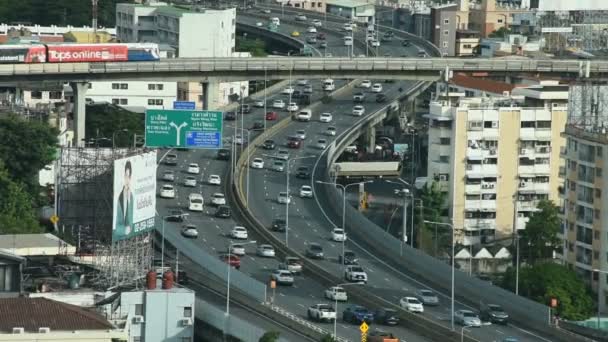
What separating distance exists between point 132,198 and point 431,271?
10.6 meters

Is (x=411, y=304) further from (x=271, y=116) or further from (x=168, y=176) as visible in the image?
(x=271, y=116)

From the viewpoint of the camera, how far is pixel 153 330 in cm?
7712

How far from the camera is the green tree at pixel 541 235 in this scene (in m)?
98.9

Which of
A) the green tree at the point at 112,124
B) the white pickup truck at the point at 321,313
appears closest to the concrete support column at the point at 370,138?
the green tree at the point at 112,124

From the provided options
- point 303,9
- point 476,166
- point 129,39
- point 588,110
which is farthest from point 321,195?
point 303,9

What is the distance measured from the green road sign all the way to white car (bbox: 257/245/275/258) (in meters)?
3.57

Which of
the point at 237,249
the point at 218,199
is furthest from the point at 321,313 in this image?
the point at 218,199

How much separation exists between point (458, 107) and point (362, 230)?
12.2 metres

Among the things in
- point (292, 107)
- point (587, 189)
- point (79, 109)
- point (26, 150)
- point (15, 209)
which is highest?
point (79, 109)

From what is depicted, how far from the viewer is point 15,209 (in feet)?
302

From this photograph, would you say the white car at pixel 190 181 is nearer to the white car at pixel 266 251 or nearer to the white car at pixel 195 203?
the white car at pixel 195 203

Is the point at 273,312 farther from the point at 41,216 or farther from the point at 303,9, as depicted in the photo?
the point at 303,9

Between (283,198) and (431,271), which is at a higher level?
(283,198)

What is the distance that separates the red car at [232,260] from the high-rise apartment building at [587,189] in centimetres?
1044
